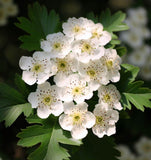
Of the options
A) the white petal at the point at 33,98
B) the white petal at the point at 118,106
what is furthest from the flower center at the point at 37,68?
the white petal at the point at 118,106

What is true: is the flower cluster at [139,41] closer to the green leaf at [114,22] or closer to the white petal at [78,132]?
the green leaf at [114,22]

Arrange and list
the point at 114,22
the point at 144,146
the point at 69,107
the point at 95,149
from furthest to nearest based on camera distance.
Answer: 1. the point at 144,146
2. the point at 114,22
3. the point at 95,149
4. the point at 69,107

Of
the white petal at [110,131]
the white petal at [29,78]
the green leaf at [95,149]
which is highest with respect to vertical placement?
the white petal at [29,78]

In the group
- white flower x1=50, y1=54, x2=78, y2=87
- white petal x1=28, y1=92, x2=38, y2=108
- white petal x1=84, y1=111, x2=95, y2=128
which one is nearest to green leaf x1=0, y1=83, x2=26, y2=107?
white petal x1=28, y1=92, x2=38, y2=108

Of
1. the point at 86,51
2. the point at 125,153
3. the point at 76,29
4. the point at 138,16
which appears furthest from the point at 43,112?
the point at 138,16

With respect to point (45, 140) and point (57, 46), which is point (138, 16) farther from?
point (45, 140)

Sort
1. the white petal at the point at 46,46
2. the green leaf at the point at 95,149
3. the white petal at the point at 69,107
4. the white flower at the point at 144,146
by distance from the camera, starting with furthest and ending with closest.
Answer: the white flower at the point at 144,146, the green leaf at the point at 95,149, the white petal at the point at 46,46, the white petal at the point at 69,107

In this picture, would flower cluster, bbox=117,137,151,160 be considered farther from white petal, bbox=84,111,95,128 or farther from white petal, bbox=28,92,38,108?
white petal, bbox=28,92,38,108
